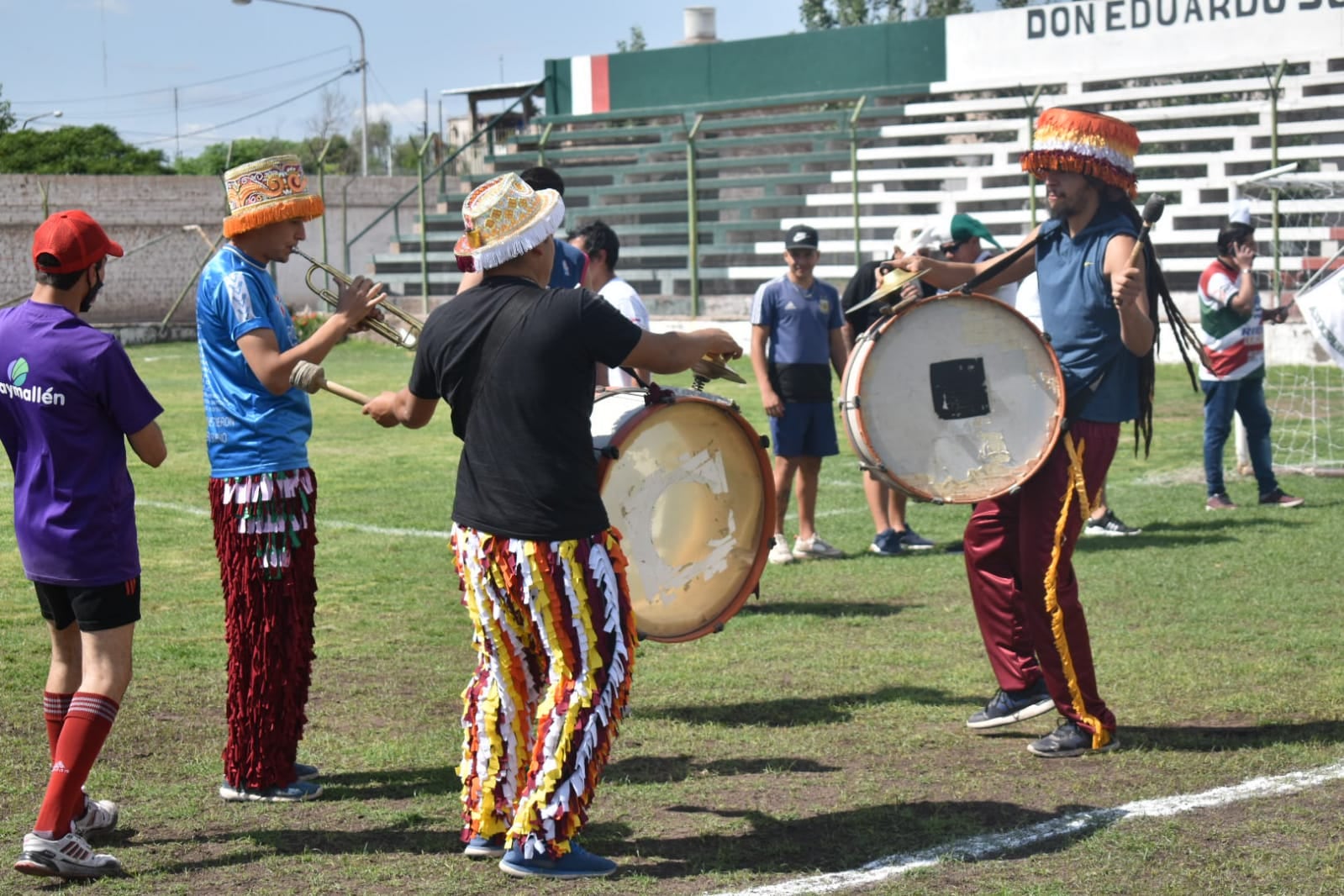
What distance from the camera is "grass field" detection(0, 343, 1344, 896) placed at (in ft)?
15.4

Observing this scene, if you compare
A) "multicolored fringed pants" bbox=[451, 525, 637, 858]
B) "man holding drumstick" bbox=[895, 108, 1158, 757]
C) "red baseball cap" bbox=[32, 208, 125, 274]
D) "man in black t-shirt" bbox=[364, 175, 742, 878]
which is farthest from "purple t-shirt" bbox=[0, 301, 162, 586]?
"man holding drumstick" bbox=[895, 108, 1158, 757]

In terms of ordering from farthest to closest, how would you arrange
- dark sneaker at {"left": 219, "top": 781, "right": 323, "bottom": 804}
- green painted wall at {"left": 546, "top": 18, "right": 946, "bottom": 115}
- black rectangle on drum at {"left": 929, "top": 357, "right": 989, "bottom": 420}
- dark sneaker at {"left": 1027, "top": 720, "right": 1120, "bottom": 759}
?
green painted wall at {"left": 546, "top": 18, "right": 946, "bottom": 115}, black rectangle on drum at {"left": 929, "top": 357, "right": 989, "bottom": 420}, dark sneaker at {"left": 1027, "top": 720, "right": 1120, "bottom": 759}, dark sneaker at {"left": 219, "top": 781, "right": 323, "bottom": 804}

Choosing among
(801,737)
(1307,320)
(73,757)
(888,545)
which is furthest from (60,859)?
(1307,320)

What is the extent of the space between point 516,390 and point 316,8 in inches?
1705

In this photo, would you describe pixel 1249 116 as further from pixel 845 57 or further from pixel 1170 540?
pixel 1170 540

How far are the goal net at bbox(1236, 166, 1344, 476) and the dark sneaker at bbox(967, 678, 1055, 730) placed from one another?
6268 millimetres

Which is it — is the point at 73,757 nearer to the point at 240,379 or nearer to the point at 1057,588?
the point at 240,379

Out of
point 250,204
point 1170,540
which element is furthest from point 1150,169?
point 250,204

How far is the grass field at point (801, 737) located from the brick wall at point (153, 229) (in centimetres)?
2454

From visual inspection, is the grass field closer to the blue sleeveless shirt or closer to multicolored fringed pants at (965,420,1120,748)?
multicolored fringed pants at (965,420,1120,748)

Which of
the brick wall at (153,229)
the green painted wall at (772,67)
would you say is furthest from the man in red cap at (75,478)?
the brick wall at (153,229)

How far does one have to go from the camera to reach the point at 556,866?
4.57 metres

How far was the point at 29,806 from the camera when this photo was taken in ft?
17.4

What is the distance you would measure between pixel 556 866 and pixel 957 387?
2.56 metres
